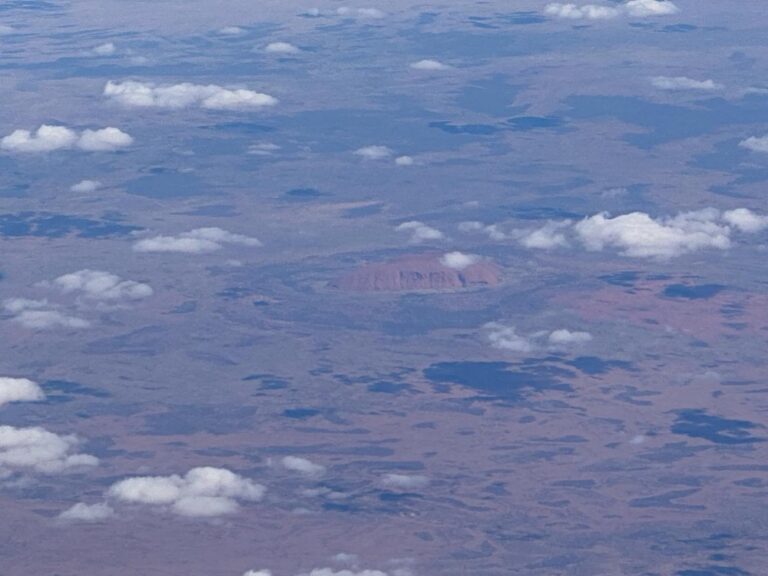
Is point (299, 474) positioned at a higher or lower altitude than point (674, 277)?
lower

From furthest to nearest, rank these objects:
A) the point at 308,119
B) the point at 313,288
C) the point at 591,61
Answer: the point at 591,61
the point at 308,119
the point at 313,288

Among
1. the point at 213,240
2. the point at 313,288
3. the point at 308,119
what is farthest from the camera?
the point at 308,119

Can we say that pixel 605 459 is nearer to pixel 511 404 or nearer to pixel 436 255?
pixel 511 404

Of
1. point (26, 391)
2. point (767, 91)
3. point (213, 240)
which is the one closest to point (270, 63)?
point (767, 91)

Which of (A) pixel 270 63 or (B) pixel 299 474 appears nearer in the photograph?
(B) pixel 299 474

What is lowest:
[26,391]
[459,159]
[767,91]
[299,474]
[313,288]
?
[299,474]

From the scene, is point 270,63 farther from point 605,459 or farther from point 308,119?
point 605,459

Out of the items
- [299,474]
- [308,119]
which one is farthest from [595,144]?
[299,474]
